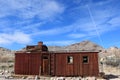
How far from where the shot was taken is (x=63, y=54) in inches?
1588

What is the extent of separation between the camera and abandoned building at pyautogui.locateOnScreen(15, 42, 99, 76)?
129 feet

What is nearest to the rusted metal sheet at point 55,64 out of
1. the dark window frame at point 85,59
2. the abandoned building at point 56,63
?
the abandoned building at point 56,63

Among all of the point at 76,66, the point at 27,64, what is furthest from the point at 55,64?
the point at 27,64

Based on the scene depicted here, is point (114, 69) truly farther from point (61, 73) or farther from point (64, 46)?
point (64, 46)

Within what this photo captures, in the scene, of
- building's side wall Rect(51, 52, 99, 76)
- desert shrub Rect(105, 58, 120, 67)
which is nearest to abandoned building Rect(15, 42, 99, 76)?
building's side wall Rect(51, 52, 99, 76)

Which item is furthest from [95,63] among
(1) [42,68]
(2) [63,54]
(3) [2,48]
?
(3) [2,48]

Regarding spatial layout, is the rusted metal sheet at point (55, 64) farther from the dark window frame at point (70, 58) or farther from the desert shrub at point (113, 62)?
the desert shrub at point (113, 62)

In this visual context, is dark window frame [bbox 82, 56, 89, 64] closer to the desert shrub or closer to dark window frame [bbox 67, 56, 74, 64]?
dark window frame [bbox 67, 56, 74, 64]

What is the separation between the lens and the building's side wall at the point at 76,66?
39.2 meters

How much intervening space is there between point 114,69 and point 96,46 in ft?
159

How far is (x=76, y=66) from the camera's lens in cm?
3984

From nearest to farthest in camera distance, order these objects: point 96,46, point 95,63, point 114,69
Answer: point 95,63, point 114,69, point 96,46

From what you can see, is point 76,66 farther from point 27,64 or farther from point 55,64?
point 27,64

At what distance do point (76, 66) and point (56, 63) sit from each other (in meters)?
3.18
